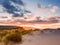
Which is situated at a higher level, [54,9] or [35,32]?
[54,9]

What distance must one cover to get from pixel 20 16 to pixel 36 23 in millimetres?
258

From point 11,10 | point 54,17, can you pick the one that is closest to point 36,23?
point 54,17

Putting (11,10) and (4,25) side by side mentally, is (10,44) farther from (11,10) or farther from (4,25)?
(11,10)

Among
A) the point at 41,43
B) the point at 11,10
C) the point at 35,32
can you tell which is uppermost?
the point at 11,10

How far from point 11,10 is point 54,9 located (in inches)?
25.0

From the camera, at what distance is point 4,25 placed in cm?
230

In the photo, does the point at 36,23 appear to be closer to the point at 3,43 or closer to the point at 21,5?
the point at 21,5

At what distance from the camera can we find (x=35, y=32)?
226 centimetres

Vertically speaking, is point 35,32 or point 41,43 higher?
point 35,32

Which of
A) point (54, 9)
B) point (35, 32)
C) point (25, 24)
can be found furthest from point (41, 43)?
point (54, 9)

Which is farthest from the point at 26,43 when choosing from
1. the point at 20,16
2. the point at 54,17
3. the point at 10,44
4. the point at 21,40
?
the point at 54,17

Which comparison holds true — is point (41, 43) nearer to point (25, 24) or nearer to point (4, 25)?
point (25, 24)

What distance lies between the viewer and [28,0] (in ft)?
7.62

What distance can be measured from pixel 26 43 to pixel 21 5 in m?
0.57
